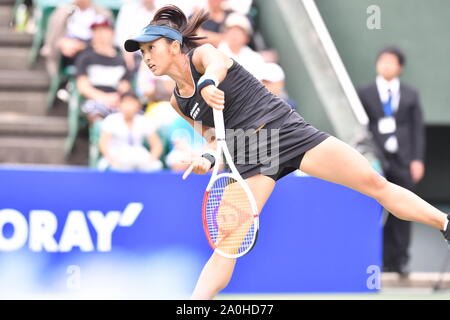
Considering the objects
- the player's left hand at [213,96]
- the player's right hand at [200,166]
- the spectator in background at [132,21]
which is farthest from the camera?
the spectator in background at [132,21]

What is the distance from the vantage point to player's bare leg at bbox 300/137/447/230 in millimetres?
5863

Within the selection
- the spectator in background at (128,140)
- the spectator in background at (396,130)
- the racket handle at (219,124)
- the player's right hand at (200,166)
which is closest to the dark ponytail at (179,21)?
the racket handle at (219,124)

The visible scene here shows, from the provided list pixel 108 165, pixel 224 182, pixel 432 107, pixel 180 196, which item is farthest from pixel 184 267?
pixel 432 107

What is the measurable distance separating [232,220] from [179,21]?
1163 millimetres

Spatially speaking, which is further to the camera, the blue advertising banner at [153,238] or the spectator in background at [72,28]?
the spectator in background at [72,28]

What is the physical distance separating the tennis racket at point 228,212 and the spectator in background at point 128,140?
10.6ft

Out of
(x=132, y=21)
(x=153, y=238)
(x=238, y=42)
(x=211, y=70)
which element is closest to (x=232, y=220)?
(x=211, y=70)

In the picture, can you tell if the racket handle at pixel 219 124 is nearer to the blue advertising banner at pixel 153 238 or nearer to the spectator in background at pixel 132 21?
the blue advertising banner at pixel 153 238

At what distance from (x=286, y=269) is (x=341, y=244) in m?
0.52

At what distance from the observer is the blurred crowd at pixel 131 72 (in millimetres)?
9305

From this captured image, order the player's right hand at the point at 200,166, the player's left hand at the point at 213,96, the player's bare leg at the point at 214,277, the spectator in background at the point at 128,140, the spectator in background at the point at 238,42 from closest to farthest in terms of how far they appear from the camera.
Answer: the player's left hand at the point at 213,96 < the player's right hand at the point at 200,166 < the player's bare leg at the point at 214,277 < the spectator in background at the point at 128,140 < the spectator in background at the point at 238,42

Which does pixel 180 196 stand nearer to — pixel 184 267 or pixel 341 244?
pixel 184 267

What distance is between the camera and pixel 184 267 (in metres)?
8.67

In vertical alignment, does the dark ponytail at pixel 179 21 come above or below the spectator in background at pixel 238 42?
above
